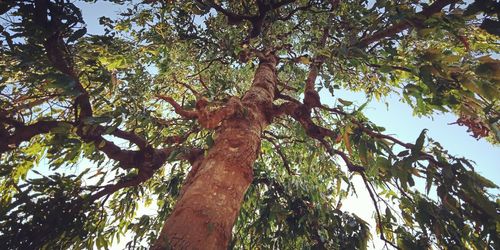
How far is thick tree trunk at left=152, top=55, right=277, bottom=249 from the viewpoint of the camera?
1.75 meters

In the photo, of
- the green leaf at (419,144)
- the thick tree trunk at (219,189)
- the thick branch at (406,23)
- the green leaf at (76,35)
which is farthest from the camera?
the thick branch at (406,23)

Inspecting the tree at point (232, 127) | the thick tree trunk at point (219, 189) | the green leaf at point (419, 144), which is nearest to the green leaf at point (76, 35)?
the tree at point (232, 127)

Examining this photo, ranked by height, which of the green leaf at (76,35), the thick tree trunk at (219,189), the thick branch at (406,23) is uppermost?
the thick branch at (406,23)

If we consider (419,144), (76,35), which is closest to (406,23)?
(419,144)

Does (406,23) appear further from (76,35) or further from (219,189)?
(76,35)

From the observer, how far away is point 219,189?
215 cm

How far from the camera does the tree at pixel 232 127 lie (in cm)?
209

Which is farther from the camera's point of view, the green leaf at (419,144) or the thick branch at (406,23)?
the thick branch at (406,23)

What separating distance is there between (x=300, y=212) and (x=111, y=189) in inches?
90.8

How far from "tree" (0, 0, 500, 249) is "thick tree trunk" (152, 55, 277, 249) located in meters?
0.01

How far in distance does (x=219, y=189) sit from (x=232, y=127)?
814mm

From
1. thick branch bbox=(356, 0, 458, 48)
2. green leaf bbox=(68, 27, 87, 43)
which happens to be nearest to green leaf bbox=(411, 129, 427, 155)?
thick branch bbox=(356, 0, 458, 48)

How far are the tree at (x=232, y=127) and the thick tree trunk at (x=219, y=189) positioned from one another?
0.01m

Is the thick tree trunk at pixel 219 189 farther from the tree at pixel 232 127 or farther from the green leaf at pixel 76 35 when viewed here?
the green leaf at pixel 76 35
